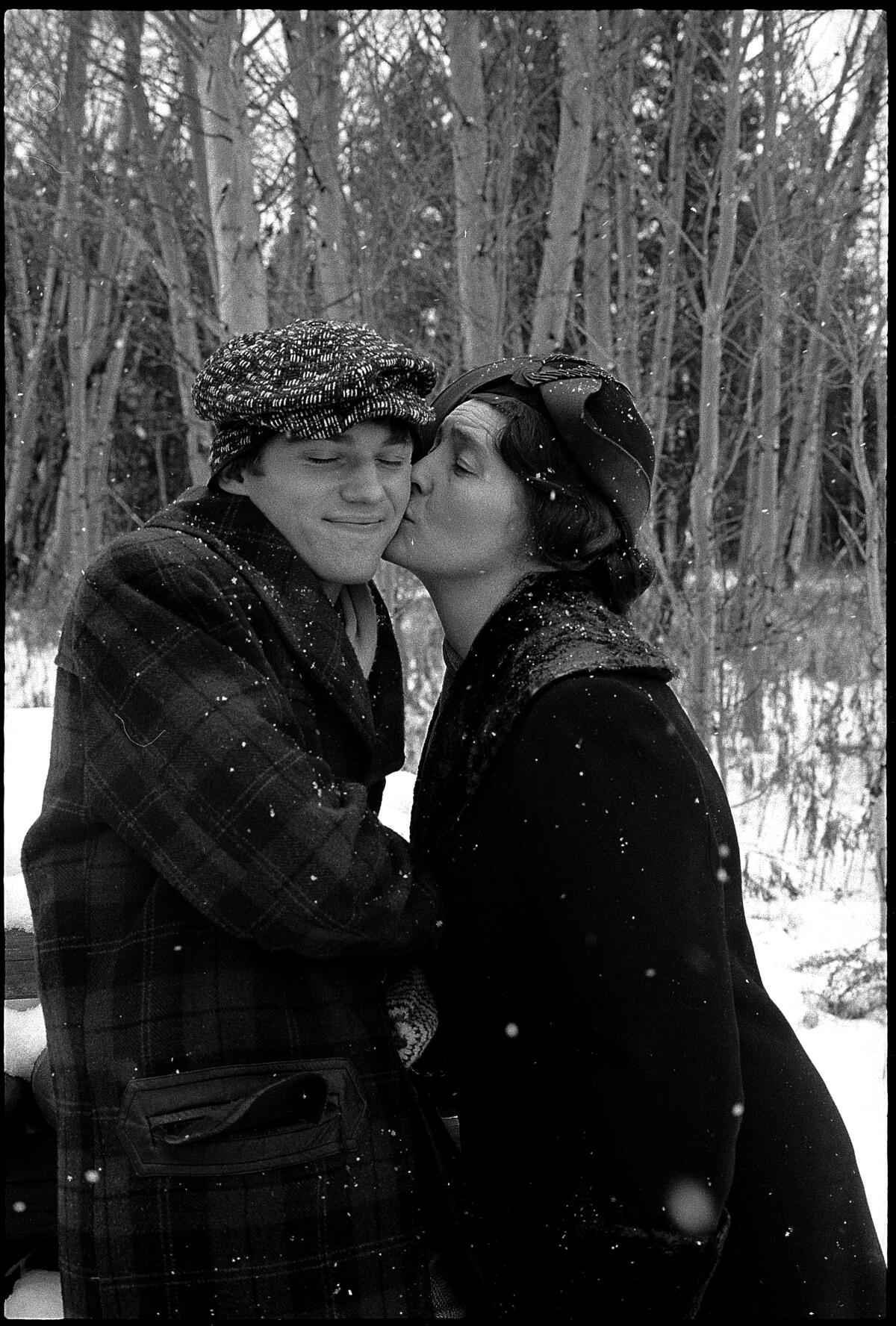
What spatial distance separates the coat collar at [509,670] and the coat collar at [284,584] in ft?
0.41

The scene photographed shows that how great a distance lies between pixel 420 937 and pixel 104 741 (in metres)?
0.50

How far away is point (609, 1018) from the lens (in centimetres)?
151

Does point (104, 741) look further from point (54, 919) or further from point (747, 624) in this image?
point (747, 624)

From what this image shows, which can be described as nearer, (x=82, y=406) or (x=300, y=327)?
(x=300, y=327)

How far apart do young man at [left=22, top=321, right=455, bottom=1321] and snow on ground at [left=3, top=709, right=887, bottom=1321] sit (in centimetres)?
90

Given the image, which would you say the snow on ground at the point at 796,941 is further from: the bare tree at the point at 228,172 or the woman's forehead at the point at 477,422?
the bare tree at the point at 228,172

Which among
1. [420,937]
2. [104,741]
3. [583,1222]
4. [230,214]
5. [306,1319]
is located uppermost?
[230,214]

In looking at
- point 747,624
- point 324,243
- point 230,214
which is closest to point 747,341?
point 747,624

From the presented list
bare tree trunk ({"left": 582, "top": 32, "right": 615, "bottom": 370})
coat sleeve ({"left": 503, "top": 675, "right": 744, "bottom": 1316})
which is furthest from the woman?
bare tree trunk ({"left": 582, "top": 32, "right": 615, "bottom": 370})

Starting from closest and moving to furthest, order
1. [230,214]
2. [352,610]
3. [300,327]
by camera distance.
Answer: [300,327] < [352,610] < [230,214]

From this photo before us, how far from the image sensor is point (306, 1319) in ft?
4.97

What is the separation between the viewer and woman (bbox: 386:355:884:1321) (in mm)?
1492

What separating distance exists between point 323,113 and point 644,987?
16.6ft

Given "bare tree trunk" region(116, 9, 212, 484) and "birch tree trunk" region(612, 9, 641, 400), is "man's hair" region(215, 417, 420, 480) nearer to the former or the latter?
"bare tree trunk" region(116, 9, 212, 484)
